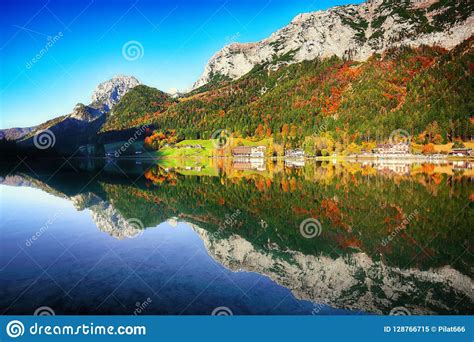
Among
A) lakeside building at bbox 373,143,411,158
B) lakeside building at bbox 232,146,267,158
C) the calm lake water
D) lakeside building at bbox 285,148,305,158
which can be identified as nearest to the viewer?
the calm lake water

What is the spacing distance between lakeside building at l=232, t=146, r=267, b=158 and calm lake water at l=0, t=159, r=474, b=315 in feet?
391

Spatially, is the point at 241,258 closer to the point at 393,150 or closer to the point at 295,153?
the point at 295,153

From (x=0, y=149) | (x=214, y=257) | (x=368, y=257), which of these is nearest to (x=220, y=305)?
(x=214, y=257)

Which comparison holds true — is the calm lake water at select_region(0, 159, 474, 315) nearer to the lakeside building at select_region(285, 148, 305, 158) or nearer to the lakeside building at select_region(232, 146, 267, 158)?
the lakeside building at select_region(285, 148, 305, 158)

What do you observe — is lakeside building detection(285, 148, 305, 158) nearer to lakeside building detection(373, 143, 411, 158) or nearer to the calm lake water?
lakeside building detection(373, 143, 411, 158)

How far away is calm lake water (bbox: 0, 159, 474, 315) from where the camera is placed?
8.83 metres

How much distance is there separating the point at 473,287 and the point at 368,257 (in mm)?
3399

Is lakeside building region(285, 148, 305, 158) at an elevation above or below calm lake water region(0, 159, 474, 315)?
above

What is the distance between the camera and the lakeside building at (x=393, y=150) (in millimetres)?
123600

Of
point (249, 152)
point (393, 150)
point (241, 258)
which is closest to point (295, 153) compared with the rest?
point (249, 152)

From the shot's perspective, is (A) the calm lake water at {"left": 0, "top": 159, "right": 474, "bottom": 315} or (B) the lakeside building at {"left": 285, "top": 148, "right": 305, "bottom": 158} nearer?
(A) the calm lake water at {"left": 0, "top": 159, "right": 474, "bottom": 315}

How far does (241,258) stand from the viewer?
40.9ft

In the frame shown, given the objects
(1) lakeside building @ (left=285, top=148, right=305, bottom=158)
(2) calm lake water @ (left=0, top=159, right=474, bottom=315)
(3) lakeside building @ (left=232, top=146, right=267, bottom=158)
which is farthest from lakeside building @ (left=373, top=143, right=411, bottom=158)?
(2) calm lake water @ (left=0, top=159, right=474, bottom=315)

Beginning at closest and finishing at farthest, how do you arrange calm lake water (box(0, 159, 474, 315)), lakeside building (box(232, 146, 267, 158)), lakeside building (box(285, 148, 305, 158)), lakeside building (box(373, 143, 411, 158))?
calm lake water (box(0, 159, 474, 315)) < lakeside building (box(373, 143, 411, 158)) < lakeside building (box(285, 148, 305, 158)) < lakeside building (box(232, 146, 267, 158))
